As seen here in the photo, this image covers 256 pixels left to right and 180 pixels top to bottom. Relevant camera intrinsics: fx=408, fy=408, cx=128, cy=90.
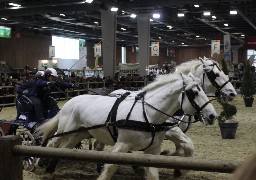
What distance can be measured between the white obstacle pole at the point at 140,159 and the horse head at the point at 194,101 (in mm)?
2386

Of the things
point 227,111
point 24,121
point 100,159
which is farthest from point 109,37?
point 100,159

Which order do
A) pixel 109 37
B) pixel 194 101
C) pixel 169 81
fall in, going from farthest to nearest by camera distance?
pixel 109 37, pixel 169 81, pixel 194 101

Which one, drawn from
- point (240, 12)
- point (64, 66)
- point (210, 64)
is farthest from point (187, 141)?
point (64, 66)

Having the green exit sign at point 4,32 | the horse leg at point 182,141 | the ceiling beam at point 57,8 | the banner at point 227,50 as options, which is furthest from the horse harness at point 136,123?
the green exit sign at point 4,32

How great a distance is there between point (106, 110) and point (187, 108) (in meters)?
1.02

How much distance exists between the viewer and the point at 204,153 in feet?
27.3

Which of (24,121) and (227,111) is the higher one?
(24,121)

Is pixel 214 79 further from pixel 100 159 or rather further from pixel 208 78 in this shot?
pixel 100 159

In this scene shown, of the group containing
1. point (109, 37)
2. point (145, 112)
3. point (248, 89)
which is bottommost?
point (248, 89)

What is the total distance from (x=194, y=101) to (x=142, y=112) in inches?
25.9

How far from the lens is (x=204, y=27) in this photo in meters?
41.2

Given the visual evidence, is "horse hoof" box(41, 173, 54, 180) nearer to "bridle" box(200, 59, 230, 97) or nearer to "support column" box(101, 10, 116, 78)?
"bridle" box(200, 59, 230, 97)

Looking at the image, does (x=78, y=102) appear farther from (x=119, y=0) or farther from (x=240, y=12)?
(x=240, y=12)

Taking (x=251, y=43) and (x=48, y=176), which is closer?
(x=48, y=176)
